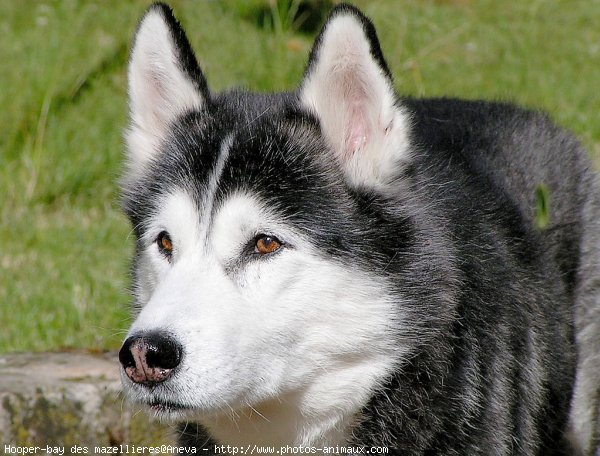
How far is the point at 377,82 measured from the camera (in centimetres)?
347

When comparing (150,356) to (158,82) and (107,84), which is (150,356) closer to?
(158,82)

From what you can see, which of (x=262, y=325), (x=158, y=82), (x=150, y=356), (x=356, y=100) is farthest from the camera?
(x=158, y=82)

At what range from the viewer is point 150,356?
3.10 m

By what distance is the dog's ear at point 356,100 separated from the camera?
133 inches

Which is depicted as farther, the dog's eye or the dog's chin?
the dog's eye

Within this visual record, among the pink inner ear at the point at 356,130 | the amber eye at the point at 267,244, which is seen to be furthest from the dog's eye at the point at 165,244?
the pink inner ear at the point at 356,130

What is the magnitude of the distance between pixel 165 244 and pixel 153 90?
0.75 meters

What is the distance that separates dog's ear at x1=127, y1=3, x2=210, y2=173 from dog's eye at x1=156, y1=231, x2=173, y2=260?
50cm

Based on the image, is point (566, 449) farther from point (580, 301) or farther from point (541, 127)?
point (541, 127)

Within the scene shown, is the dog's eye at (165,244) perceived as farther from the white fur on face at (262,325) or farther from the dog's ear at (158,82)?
the dog's ear at (158,82)

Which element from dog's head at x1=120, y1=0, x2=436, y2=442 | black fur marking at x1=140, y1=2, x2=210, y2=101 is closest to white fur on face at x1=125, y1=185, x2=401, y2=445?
dog's head at x1=120, y1=0, x2=436, y2=442

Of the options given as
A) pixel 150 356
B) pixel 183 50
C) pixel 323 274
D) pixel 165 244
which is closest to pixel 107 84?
pixel 183 50

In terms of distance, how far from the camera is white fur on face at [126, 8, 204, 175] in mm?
3834

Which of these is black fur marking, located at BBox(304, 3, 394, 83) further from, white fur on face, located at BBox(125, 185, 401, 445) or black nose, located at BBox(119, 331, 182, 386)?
black nose, located at BBox(119, 331, 182, 386)
